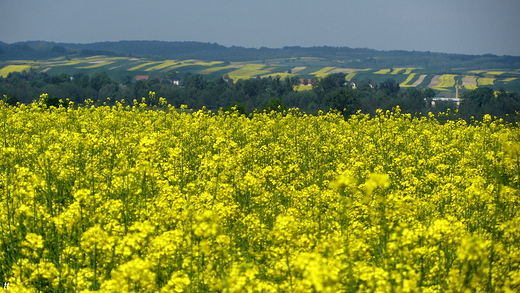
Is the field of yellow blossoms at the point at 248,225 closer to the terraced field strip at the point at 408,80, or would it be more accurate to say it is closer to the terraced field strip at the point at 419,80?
the terraced field strip at the point at 408,80

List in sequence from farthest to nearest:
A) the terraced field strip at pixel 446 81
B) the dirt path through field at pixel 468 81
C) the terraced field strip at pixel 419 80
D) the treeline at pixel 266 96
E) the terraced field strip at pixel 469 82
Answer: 1. the terraced field strip at pixel 419 80
2. the terraced field strip at pixel 446 81
3. the dirt path through field at pixel 468 81
4. the terraced field strip at pixel 469 82
5. the treeline at pixel 266 96

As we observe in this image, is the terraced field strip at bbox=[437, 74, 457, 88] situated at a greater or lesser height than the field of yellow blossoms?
lesser

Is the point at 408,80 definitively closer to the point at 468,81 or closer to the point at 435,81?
the point at 435,81

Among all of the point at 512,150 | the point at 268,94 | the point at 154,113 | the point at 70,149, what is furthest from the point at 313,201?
the point at 268,94

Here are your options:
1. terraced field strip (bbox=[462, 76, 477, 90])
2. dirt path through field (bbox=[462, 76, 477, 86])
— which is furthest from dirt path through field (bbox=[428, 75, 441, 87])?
dirt path through field (bbox=[462, 76, 477, 86])

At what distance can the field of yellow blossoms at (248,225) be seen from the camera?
5.21m

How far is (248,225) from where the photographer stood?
746cm

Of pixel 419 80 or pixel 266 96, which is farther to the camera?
pixel 419 80

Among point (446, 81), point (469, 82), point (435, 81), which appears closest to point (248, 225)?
point (469, 82)

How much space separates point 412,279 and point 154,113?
1817 centimetres

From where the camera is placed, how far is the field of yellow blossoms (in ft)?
17.1

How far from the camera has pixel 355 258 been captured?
668 cm

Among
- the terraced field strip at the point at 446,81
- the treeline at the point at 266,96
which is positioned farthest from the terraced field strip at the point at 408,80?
the treeline at the point at 266,96

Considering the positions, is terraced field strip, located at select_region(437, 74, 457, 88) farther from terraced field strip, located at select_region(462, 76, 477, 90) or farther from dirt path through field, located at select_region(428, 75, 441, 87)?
terraced field strip, located at select_region(462, 76, 477, 90)
